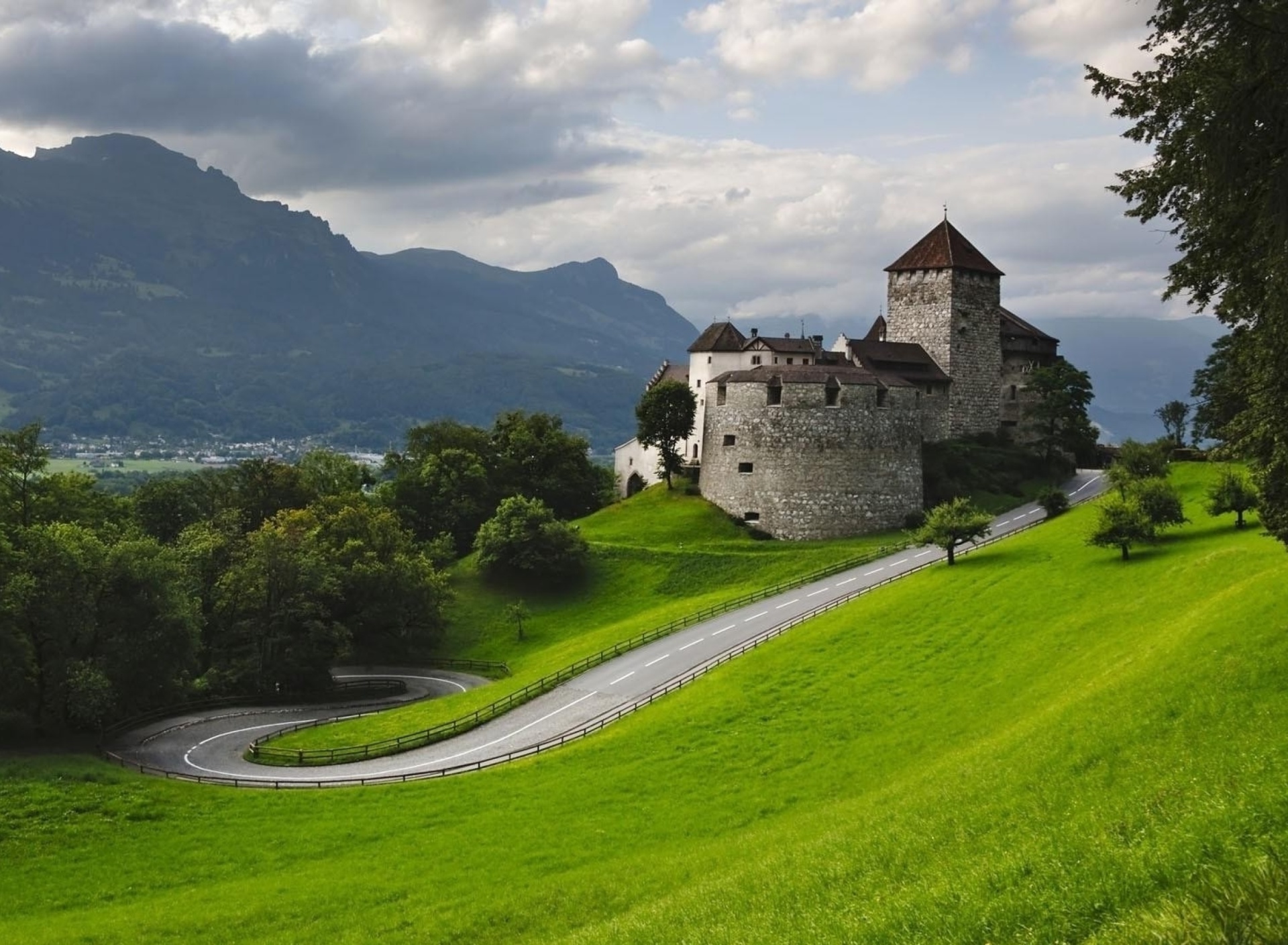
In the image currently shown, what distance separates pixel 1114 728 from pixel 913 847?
6499 millimetres

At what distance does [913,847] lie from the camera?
18.4 metres

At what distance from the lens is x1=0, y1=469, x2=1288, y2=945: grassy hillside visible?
14.2 m

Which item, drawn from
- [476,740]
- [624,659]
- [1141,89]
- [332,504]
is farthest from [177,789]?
[332,504]

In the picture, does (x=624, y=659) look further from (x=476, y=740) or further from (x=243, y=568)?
(x=243, y=568)

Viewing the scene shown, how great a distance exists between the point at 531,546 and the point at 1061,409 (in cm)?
4284

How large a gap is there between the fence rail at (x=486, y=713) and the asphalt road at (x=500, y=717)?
496 mm

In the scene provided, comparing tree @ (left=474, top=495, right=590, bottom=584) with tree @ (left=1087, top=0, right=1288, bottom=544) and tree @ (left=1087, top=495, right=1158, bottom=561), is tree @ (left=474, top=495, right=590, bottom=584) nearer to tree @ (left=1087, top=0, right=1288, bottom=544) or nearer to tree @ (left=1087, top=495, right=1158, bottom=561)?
tree @ (left=1087, top=495, right=1158, bottom=561)

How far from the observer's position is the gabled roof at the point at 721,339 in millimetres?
86500

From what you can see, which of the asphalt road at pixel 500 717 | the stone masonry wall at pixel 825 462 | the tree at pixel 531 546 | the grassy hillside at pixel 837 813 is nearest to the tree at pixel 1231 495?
the grassy hillside at pixel 837 813

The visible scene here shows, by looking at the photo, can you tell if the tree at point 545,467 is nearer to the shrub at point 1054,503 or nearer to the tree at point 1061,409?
the tree at point 1061,409

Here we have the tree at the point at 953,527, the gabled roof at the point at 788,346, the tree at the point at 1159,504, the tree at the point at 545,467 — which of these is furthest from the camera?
the tree at the point at 545,467

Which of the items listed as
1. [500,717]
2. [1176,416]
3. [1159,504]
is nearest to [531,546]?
[500,717]

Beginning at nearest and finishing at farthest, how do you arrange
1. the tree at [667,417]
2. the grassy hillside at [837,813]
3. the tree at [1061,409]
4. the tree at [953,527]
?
the grassy hillside at [837,813], the tree at [953,527], the tree at [667,417], the tree at [1061,409]

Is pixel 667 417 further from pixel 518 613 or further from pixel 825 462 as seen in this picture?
pixel 518 613
